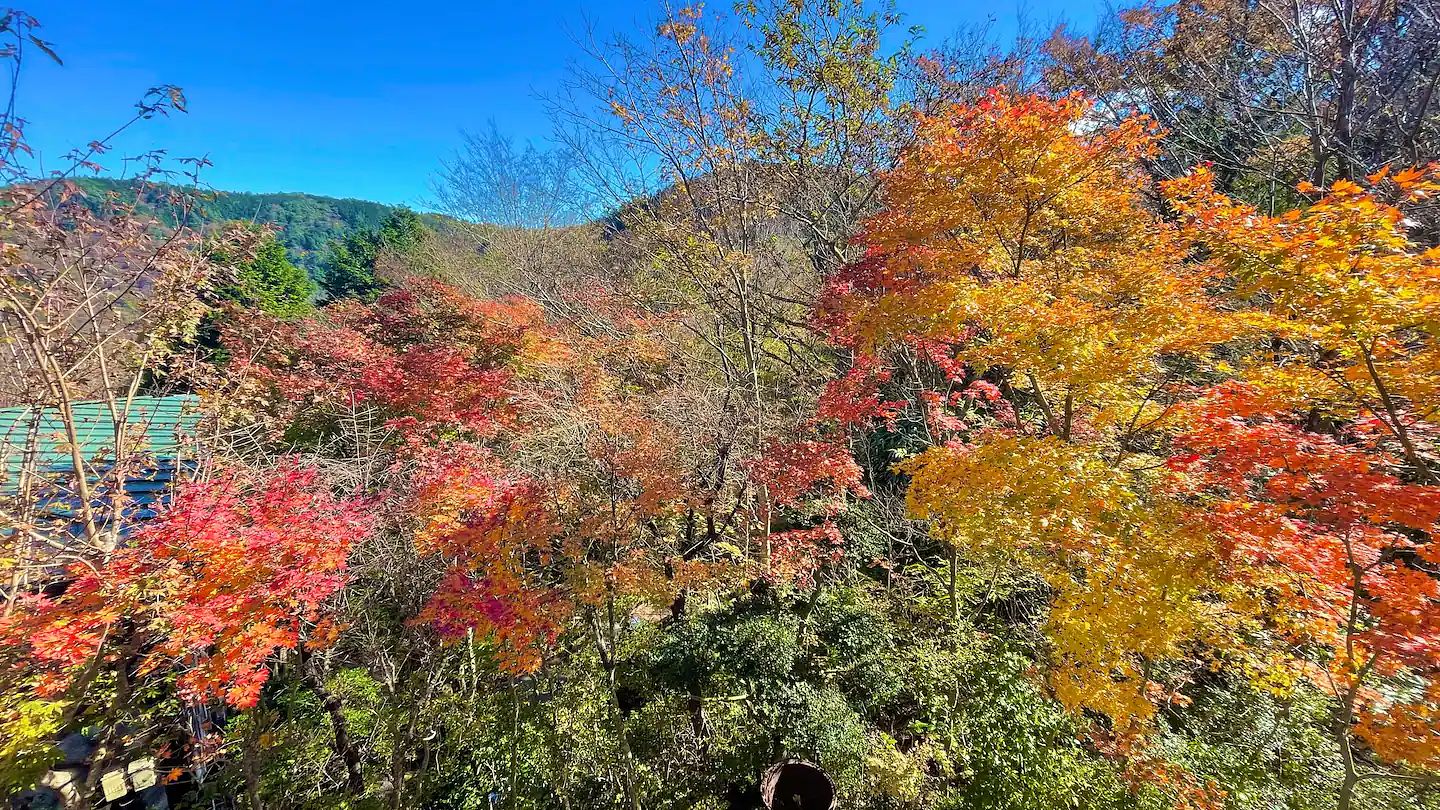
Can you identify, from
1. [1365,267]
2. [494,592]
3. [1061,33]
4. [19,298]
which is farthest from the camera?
[1061,33]

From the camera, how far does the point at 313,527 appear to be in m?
5.54

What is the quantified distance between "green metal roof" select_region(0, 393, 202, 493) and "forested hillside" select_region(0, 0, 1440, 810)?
0.18 metres

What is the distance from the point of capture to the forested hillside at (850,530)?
435 centimetres

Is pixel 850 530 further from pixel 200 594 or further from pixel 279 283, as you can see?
pixel 279 283

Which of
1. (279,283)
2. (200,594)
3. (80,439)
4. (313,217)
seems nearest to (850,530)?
(200,594)

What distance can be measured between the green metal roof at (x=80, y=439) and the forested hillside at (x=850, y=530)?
185 millimetres

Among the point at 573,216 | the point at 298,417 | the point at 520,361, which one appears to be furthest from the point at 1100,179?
the point at 573,216

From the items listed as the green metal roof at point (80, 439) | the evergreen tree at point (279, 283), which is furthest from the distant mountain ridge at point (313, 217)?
the green metal roof at point (80, 439)

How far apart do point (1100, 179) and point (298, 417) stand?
15990mm

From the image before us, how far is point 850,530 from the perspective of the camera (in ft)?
31.2

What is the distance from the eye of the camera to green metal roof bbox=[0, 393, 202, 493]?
510cm

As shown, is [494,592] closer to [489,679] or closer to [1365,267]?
[489,679]

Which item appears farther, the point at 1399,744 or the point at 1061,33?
the point at 1061,33

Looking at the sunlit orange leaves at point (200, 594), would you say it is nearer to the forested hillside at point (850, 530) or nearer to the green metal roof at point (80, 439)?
the forested hillside at point (850, 530)
